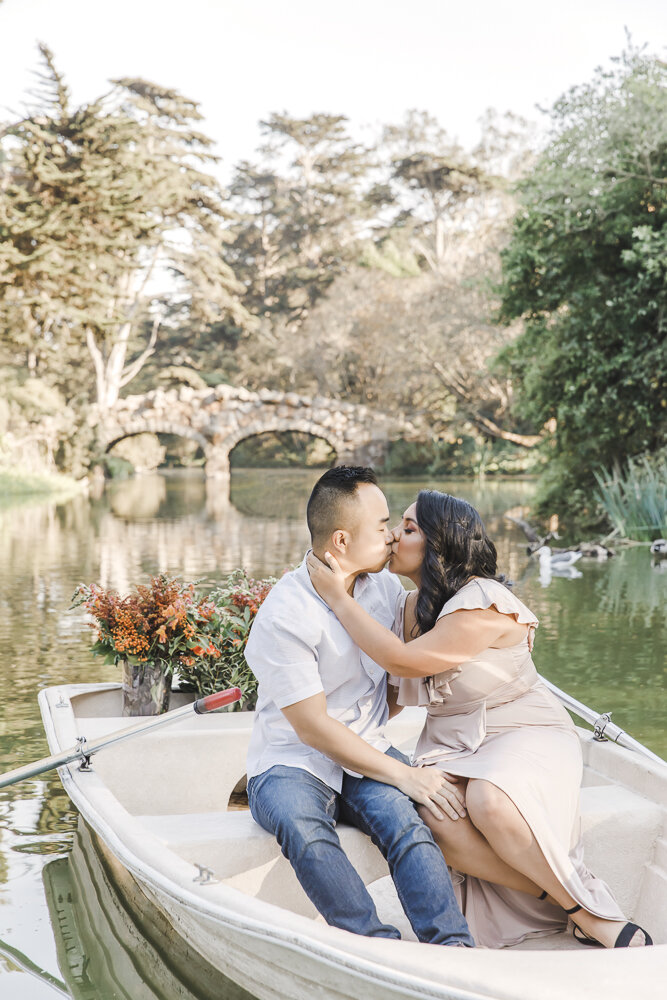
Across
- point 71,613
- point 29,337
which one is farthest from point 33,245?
point 71,613

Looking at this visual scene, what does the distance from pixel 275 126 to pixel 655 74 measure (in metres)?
31.9

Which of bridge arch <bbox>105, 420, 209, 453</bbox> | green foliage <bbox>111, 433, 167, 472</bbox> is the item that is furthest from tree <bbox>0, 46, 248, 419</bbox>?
green foliage <bbox>111, 433, 167, 472</bbox>

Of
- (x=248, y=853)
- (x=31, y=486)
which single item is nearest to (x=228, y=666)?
(x=248, y=853)

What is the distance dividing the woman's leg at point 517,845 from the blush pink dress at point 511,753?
0.06 feet

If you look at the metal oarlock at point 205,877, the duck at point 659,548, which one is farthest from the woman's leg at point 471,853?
the duck at point 659,548

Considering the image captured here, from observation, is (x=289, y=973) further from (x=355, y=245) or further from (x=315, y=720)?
(x=355, y=245)

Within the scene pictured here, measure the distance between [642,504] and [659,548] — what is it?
120 cm

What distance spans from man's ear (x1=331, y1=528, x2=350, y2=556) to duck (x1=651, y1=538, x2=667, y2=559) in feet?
32.7

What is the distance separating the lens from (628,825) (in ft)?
9.75

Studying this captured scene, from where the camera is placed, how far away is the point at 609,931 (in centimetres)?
256

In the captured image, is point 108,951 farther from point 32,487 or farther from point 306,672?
point 32,487

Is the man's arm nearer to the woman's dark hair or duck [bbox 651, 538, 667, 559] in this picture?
the woman's dark hair

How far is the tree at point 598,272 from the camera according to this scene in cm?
1338

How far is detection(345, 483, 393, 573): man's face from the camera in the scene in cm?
275
